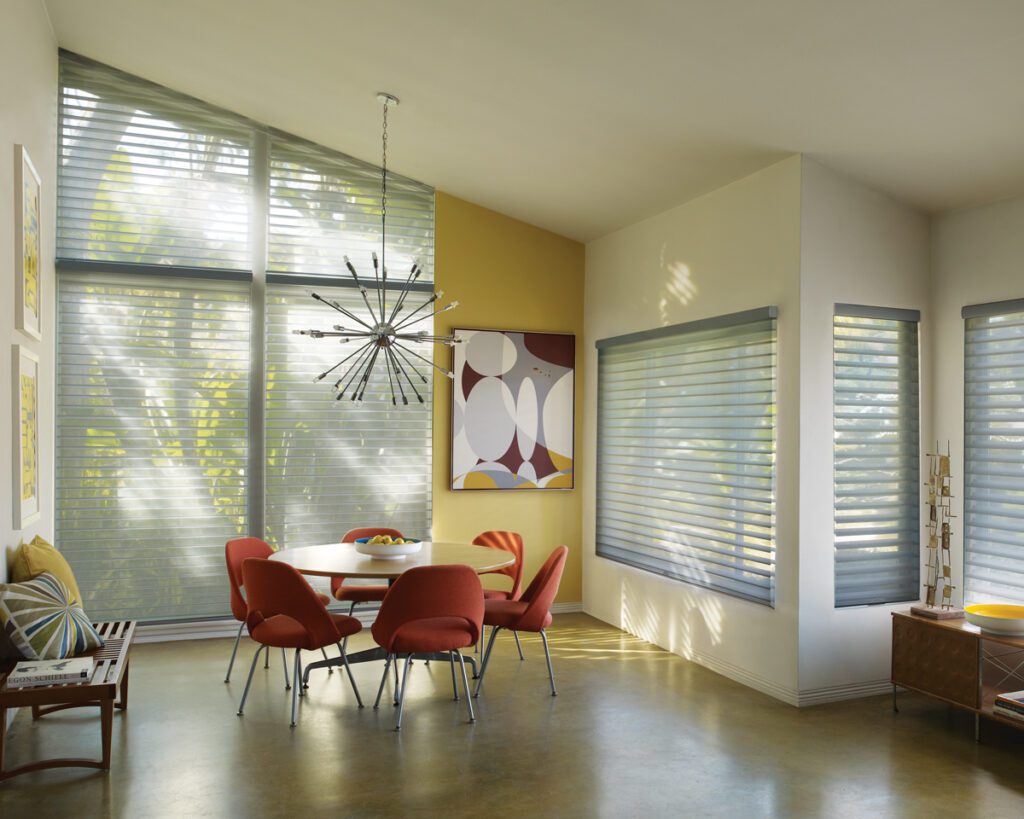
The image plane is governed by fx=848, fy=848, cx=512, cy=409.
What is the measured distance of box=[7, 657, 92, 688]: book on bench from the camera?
10.7 ft

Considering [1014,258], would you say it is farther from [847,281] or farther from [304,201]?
[304,201]

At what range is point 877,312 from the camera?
15.1 ft

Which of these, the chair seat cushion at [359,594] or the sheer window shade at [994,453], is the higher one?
the sheer window shade at [994,453]

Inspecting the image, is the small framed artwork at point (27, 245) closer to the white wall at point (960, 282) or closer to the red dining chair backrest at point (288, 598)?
the red dining chair backrest at point (288, 598)

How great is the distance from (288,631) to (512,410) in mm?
2747

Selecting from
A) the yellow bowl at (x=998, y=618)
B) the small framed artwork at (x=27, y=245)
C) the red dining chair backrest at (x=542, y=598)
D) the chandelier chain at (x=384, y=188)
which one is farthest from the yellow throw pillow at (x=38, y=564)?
the yellow bowl at (x=998, y=618)

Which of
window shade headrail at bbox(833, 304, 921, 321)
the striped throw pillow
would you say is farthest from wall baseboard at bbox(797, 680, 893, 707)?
the striped throw pillow

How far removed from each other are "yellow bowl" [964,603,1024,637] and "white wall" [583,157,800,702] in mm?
820

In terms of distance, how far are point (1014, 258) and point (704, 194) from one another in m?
1.72

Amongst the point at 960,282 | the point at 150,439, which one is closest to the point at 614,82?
the point at 960,282

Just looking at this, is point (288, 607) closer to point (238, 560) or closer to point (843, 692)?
point (238, 560)

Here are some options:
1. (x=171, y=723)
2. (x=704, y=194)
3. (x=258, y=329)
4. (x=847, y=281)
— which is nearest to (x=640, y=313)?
(x=704, y=194)

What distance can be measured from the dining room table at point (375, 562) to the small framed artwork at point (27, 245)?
5.89 feet

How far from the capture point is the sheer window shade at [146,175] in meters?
5.62
